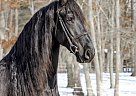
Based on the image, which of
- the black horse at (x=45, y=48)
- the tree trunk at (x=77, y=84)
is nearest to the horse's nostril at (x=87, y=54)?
the black horse at (x=45, y=48)

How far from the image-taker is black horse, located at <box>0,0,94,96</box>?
2982mm

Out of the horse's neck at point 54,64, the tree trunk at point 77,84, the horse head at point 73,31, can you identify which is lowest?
the tree trunk at point 77,84

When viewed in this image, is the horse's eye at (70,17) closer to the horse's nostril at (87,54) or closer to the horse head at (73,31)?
the horse head at (73,31)

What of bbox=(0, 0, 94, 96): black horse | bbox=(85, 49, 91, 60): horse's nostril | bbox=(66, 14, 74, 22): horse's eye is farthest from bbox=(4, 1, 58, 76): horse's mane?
bbox=(85, 49, 91, 60): horse's nostril

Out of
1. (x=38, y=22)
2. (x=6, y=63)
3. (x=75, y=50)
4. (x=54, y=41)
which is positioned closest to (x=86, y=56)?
(x=75, y=50)

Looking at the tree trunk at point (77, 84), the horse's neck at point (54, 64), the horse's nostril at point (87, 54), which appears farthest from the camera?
the tree trunk at point (77, 84)

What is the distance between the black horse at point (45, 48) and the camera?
9.78 ft

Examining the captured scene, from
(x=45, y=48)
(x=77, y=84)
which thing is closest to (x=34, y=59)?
(x=45, y=48)

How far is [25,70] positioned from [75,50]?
45 cm

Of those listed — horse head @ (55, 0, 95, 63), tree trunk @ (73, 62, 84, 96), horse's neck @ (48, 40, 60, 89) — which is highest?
horse head @ (55, 0, 95, 63)

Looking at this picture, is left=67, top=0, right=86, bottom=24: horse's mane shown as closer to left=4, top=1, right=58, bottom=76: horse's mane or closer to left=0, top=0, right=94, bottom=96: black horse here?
left=0, top=0, right=94, bottom=96: black horse

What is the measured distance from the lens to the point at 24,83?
3.01 meters

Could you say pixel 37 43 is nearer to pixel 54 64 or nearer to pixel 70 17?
pixel 54 64

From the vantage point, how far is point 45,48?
118 inches
